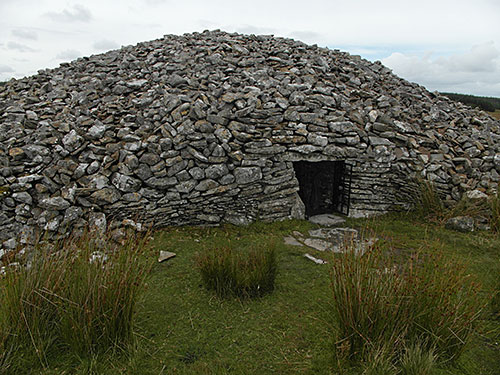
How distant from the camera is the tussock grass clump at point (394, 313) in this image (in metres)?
3.02

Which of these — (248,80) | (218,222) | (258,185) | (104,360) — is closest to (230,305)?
(104,360)

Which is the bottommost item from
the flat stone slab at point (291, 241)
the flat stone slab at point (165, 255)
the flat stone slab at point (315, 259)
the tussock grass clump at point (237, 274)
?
the flat stone slab at point (291, 241)

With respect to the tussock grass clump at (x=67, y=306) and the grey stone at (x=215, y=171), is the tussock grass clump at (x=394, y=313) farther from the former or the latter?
the grey stone at (x=215, y=171)

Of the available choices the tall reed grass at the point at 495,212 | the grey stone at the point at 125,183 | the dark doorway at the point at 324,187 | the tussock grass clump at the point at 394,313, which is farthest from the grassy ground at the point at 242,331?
the dark doorway at the point at 324,187

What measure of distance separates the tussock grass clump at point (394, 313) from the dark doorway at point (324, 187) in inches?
174

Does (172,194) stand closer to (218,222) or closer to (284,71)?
(218,222)

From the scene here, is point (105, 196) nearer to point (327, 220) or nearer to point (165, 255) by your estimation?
point (165, 255)

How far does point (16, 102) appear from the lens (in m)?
7.66

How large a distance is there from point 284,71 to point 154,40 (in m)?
4.05

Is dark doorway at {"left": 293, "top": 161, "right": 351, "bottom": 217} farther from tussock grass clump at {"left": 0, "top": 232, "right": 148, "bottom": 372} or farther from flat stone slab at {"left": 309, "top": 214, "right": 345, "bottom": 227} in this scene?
tussock grass clump at {"left": 0, "top": 232, "right": 148, "bottom": 372}

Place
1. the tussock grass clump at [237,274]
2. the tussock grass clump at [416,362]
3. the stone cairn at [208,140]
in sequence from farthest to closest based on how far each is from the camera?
the stone cairn at [208,140] → the tussock grass clump at [237,274] → the tussock grass clump at [416,362]

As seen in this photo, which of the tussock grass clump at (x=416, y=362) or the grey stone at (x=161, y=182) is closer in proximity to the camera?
the tussock grass clump at (x=416, y=362)

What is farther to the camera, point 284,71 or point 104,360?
point 284,71

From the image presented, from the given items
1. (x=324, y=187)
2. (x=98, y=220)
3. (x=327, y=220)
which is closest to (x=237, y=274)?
(x=98, y=220)
